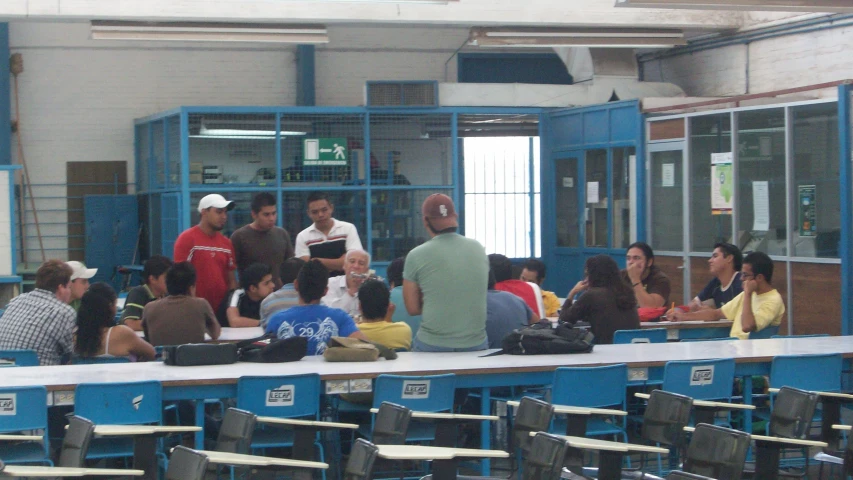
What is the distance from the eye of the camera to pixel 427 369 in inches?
196

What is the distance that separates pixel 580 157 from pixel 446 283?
265 inches

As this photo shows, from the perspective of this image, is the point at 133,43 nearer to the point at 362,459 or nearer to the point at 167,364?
the point at 167,364

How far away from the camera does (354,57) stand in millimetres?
14070

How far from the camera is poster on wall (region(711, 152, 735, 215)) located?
9492mm

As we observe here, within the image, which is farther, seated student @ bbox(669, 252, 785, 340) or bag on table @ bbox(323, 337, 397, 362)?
seated student @ bbox(669, 252, 785, 340)

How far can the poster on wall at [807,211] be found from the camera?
8547mm

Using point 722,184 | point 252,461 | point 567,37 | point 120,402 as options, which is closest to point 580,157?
point 567,37

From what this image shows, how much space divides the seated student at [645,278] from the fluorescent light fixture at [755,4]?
177cm

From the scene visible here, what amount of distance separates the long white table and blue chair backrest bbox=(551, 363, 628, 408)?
0.20 m

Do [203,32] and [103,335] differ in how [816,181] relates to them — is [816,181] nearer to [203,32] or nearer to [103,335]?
[103,335]

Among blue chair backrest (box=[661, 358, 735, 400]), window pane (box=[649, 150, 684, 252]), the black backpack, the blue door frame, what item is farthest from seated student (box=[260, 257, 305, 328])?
the blue door frame

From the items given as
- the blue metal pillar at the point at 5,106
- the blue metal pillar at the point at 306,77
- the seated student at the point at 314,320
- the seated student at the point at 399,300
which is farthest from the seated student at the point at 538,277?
the blue metal pillar at the point at 5,106

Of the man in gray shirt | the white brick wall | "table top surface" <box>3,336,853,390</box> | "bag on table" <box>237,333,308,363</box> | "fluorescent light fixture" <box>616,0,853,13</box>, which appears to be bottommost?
"table top surface" <box>3,336,853,390</box>

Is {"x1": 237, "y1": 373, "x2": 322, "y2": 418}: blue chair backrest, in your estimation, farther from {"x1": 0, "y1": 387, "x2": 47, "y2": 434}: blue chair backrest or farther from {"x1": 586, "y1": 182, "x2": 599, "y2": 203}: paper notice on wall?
{"x1": 586, "y1": 182, "x2": 599, "y2": 203}: paper notice on wall
